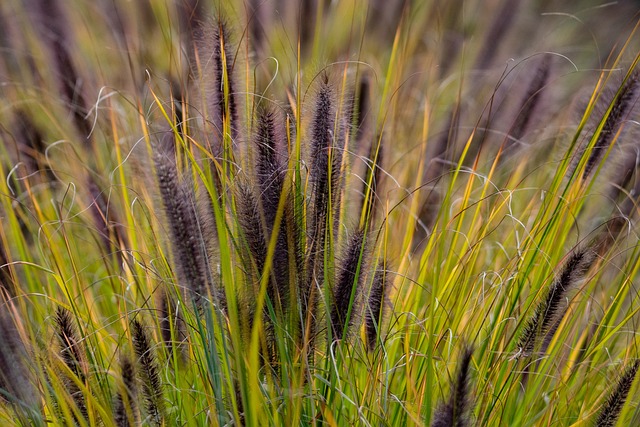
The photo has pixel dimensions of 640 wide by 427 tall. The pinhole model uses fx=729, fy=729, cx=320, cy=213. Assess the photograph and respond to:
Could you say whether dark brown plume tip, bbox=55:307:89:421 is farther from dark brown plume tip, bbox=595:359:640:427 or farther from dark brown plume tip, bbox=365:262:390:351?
dark brown plume tip, bbox=595:359:640:427

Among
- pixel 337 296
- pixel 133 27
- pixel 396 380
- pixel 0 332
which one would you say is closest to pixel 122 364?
pixel 0 332

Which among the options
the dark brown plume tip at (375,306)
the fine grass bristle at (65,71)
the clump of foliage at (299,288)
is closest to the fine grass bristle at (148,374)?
the clump of foliage at (299,288)

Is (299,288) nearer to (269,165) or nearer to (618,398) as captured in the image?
(269,165)

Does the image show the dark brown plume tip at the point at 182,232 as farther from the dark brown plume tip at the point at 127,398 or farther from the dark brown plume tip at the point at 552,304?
the dark brown plume tip at the point at 552,304

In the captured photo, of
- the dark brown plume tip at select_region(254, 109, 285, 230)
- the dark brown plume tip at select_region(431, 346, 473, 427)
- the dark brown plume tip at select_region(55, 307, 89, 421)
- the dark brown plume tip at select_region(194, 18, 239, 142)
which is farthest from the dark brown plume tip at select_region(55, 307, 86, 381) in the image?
the dark brown plume tip at select_region(431, 346, 473, 427)

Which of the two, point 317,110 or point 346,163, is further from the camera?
point 346,163

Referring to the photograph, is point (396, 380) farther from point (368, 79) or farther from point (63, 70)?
point (63, 70)
